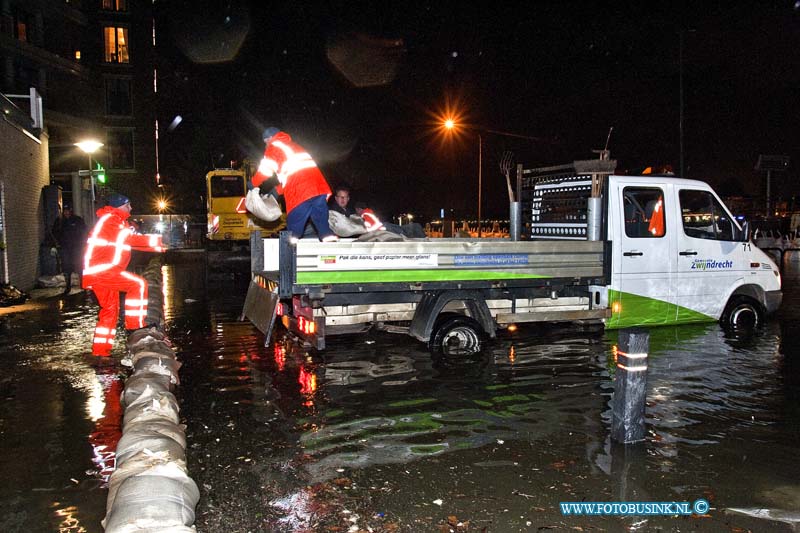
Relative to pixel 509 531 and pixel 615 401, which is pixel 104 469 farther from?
pixel 615 401

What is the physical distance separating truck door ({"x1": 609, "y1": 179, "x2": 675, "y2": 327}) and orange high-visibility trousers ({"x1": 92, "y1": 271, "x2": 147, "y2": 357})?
5886 millimetres

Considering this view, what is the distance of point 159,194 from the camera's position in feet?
142

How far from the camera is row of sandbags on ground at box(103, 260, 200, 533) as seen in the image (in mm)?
3117

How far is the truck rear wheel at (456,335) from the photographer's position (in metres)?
7.41

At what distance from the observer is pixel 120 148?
40.8 metres

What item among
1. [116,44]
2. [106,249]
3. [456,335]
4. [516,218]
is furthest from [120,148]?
[456,335]

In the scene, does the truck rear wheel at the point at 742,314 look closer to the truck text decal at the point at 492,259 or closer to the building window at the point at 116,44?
the truck text decal at the point at 492,259

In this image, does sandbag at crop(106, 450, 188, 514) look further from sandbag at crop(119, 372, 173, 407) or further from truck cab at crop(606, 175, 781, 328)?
truck cab at crop(606, 175, 781, 328)

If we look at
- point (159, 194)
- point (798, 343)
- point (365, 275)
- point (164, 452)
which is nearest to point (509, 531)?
point (164, 452)

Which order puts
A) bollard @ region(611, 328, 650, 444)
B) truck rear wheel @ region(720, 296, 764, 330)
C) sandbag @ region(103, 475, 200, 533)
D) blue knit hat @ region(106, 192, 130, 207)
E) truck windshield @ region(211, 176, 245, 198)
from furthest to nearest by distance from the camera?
truck windshield @ region(211, 176, 245, 198)
truck rear wheel @ region(720, 296, 764, 330)
blue knit hat @ region(106, 192, 130, 207)
bollard @ region(611, 328, 650, 444)
sandbag @ region(103, 475, 200, 533)

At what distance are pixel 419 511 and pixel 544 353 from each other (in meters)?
4.51

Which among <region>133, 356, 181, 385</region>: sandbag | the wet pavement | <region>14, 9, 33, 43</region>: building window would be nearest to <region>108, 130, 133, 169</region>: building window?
<region>14, 9, 33, 43</region>: building window

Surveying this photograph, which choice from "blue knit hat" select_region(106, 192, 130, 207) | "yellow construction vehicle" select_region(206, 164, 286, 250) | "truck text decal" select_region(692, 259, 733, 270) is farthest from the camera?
"yellow construction vehicle" select_region(206, 164, 286, 250)

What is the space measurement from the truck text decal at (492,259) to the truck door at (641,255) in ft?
4.71
